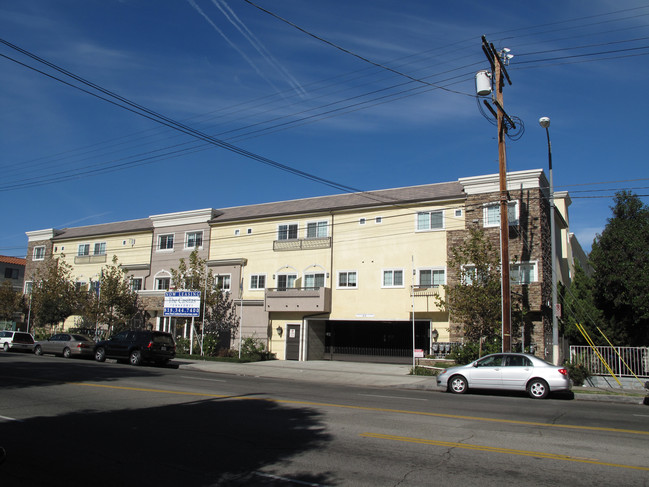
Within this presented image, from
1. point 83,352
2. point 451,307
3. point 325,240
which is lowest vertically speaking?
point 83,352

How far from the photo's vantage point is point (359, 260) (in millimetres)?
31703

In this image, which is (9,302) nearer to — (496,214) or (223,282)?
(223,282)

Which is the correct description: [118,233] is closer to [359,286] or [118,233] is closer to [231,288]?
[231,288]

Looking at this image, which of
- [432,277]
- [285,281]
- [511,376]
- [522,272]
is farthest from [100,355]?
[522,272]

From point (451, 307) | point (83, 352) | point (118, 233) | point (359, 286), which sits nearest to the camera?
point (451, 307)

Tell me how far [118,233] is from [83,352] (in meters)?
16.4

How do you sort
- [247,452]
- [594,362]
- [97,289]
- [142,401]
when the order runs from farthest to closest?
[97,289] → [594,362] → [142,401] → [247,452]

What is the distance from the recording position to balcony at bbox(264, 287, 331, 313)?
1248 inches

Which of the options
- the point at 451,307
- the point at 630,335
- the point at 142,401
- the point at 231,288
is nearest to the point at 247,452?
the point at 142,401

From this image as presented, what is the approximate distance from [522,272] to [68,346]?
24809 millimetres

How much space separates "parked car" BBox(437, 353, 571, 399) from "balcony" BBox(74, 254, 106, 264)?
34.6 m

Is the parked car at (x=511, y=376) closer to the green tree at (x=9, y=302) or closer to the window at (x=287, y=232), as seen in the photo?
the window at (x=287, y=232)

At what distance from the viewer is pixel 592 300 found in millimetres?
26547

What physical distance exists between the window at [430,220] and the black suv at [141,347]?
1510 centimetres
